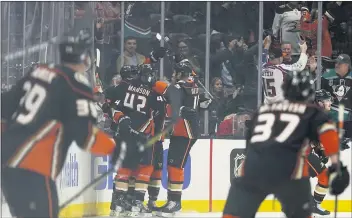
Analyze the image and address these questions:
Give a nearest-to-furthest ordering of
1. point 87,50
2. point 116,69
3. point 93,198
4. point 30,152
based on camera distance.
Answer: point 30,152
point 87,50
point 93,198
point 116,69

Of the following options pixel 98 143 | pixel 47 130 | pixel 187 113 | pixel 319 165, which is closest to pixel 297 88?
pixel 98 143

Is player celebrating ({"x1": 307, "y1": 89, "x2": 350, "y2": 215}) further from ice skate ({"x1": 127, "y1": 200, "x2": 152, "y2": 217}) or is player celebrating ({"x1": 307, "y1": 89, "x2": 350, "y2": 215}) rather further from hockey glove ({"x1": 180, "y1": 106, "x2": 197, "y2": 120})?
ice skate ({"x1": 127, "y1": 200, "x2": 152, "y2": 217})

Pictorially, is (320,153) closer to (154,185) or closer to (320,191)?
(320,191)

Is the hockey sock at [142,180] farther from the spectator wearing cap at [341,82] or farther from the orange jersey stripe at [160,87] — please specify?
the spectator wearing cap at [341,82]

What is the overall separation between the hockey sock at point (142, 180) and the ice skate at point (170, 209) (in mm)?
237

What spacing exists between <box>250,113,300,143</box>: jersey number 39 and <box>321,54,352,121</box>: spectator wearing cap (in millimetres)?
3616

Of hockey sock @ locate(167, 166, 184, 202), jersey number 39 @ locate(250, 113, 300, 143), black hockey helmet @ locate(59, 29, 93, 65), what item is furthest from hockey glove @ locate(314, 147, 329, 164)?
black hockey helmet @ locate(59, 29, 93, 65)

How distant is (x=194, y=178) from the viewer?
952 centimetres

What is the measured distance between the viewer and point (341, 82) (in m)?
9.43

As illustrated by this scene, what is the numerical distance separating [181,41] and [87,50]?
4218mm

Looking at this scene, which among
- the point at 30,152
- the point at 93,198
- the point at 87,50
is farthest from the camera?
the point at 93,198

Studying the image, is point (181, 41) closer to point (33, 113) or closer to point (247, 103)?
point (247, 103)

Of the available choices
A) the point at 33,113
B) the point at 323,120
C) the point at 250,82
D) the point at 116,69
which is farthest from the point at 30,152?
the point at 250,82

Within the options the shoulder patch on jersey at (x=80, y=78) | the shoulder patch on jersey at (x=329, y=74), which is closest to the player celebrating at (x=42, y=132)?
the shoulder patch on jersey at (x=80, y=78)
